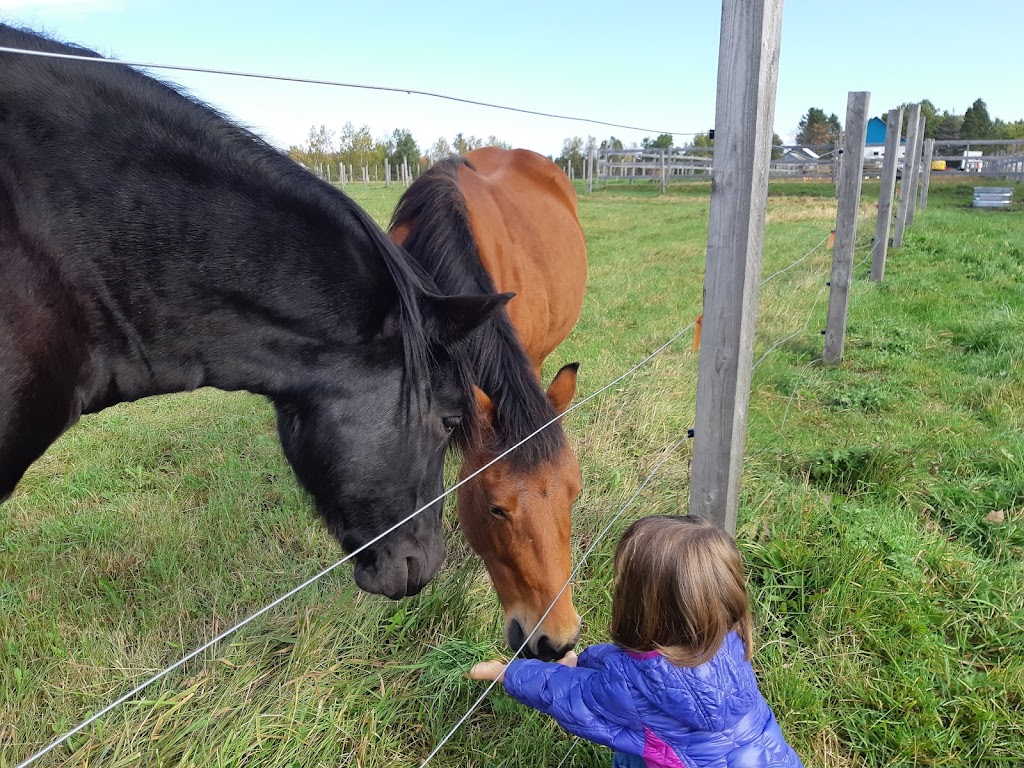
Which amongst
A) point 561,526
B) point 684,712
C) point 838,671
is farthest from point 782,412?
point 684,712

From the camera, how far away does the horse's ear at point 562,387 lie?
8.66ft

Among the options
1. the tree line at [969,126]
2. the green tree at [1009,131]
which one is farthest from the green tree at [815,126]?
the green tree at [1009,131]

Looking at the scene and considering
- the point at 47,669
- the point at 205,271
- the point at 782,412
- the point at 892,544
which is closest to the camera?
the point at 205,271

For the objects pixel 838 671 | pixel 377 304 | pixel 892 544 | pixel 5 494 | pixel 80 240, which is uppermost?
pixel 80 240

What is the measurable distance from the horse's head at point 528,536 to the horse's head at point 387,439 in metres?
0.25

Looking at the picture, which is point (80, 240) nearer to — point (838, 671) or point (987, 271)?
point (838, 671)

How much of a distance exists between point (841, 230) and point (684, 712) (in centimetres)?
503

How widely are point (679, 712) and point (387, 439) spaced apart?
1046 mm

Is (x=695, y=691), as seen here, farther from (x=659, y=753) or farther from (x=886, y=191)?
(x=886, y=191)

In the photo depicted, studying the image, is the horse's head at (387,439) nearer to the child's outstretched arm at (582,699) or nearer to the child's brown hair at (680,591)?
the child's outstretched arm at (582,699)

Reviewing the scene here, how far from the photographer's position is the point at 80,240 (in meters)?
1.55

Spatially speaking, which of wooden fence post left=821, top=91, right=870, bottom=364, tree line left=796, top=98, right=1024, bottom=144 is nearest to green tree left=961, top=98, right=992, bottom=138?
tree line left=796, top=98, right=1024, bottom=144

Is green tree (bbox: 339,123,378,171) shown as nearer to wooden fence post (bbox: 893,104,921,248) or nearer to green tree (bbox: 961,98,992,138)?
wooden fence post (bbox: 893,104,921,248)

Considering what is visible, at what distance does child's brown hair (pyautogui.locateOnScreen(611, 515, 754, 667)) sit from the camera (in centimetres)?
156
